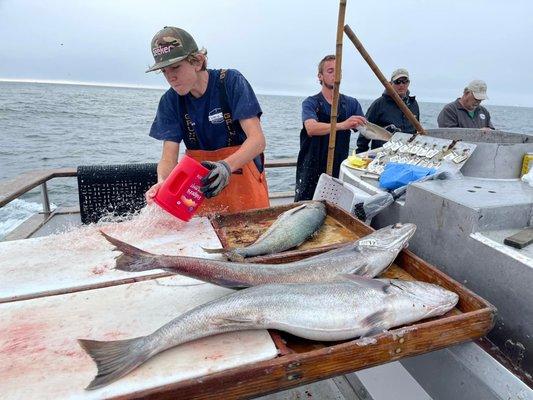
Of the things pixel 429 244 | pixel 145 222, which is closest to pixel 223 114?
pixel 145 222

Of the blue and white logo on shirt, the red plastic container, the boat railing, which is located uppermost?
the blue and white logo on shirt

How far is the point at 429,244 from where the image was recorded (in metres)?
2.23

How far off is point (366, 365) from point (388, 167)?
6.01 ft

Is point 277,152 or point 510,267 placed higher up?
point 510,267

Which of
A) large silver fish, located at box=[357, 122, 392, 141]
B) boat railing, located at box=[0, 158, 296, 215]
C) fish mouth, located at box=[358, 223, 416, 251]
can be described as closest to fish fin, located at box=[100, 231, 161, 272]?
fish mouth, located at box=[358, 223, 416, 251]

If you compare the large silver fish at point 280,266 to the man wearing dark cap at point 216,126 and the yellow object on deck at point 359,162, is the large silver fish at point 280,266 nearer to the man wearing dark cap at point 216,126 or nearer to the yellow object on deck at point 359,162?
the man wearing dark cap at point 216,126

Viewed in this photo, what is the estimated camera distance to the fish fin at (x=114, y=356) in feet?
4.19

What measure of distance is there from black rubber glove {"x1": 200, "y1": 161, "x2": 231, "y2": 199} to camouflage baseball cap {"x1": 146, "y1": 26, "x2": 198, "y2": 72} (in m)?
0.77

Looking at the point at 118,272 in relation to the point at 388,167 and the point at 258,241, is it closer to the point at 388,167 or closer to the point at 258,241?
the point at 258,241

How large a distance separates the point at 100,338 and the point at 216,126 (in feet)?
6.89

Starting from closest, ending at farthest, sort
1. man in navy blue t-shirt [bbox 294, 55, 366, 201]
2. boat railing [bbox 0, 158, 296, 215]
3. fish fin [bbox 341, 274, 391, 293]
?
fish fin [bbox 341, 274, 391, 293] < boat railing [bbox 0, 158, 296, 215] < man in navy blue t-shirt [bbox 294, 55, 366, 201]

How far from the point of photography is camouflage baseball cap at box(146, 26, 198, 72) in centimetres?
267

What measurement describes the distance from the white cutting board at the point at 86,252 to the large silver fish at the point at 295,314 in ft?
1.66

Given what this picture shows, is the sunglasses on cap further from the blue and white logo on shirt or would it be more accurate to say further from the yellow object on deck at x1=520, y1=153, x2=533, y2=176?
the blue and white logo on shirt
